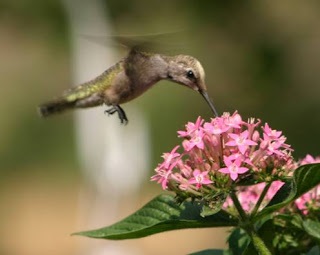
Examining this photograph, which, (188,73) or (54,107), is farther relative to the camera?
(54,107)

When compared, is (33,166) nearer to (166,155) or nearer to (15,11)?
(15,11)

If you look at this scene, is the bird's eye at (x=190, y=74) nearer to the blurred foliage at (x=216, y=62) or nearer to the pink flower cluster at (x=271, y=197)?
the pink flower cluster at (x=271, y=197)

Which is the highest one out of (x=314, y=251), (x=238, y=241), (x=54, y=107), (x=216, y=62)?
(x=216, y=62)

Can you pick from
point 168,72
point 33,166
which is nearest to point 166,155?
point 168,72

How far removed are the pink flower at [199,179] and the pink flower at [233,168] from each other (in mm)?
41

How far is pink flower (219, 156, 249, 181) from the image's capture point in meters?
1.75

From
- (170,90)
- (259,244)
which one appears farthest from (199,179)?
(170,90)

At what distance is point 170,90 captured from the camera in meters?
17.5

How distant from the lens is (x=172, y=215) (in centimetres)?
193

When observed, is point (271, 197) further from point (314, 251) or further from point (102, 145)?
point (102, 145)

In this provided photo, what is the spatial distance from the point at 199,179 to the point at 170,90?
15.7 metres

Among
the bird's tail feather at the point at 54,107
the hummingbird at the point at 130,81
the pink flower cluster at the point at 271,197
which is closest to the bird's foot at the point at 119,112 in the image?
the hummingbird at the point at 130,81

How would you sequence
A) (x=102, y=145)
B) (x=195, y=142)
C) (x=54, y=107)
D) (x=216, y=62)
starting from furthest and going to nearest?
(x=102, y=145), (x=216, y=62), (x=54, y=107), (x=195, y=142)

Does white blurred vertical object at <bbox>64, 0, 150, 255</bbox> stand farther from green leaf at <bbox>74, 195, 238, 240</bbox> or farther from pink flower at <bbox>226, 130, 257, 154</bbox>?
pink flower at <bbox>226, 130, 257, 154</bbox>
